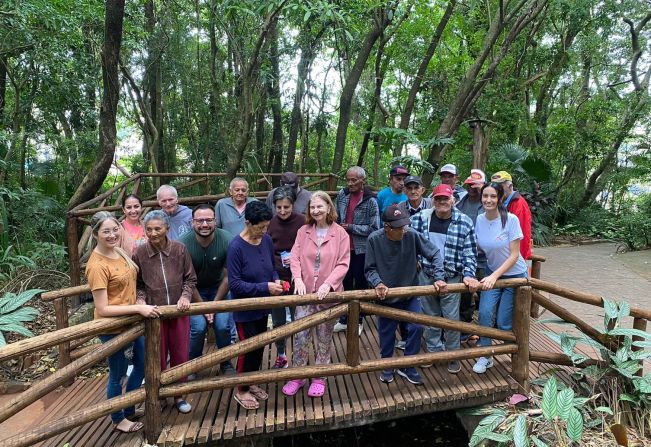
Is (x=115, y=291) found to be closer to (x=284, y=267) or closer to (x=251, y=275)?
(x=251, y=275)

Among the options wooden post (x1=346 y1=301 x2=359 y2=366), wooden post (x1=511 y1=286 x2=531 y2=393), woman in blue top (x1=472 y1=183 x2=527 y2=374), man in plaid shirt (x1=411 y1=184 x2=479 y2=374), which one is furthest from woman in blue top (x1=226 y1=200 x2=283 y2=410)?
wooden post (x1=511 y1=286 x2=531 y2=393)

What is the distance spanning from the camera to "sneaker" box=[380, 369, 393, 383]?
326 cm

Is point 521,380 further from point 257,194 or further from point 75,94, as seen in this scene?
point 75,94

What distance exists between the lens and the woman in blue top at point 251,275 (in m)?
2.84

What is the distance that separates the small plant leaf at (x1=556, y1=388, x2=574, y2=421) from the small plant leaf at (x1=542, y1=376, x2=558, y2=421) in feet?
0.10

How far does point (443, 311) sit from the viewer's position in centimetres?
339

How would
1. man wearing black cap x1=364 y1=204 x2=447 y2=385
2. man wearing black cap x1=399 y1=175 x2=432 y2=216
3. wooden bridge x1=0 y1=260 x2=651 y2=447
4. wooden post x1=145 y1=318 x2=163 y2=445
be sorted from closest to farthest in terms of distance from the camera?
wooden bridge x1=0 y1=260 x2=651 y2=447, wooden post x1=145 y1=318 x2=163 y2=445, man wearing black cap x1=364 y1=204 x2=447 y2=385, man wearing black cap x1=399 y1=175 x2=432 y2=216

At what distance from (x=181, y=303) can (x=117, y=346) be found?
423 mm

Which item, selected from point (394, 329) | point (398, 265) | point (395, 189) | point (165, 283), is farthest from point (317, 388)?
point (395, 189)

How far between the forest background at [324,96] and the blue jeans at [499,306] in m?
3.94

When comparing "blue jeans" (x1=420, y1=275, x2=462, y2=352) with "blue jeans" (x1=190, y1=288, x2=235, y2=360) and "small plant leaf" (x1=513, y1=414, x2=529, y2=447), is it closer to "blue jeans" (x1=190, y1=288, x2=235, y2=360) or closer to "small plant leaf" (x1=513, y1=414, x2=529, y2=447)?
"small plant leaf" (x1=513, y1=414, x2=529, y2=447)

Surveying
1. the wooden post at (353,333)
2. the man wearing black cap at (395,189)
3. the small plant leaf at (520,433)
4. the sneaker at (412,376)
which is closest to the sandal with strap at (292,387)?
the wooden post at (353,333)

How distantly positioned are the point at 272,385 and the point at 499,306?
1946 millimetres

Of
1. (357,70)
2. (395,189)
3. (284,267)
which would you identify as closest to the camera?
(284,267)
